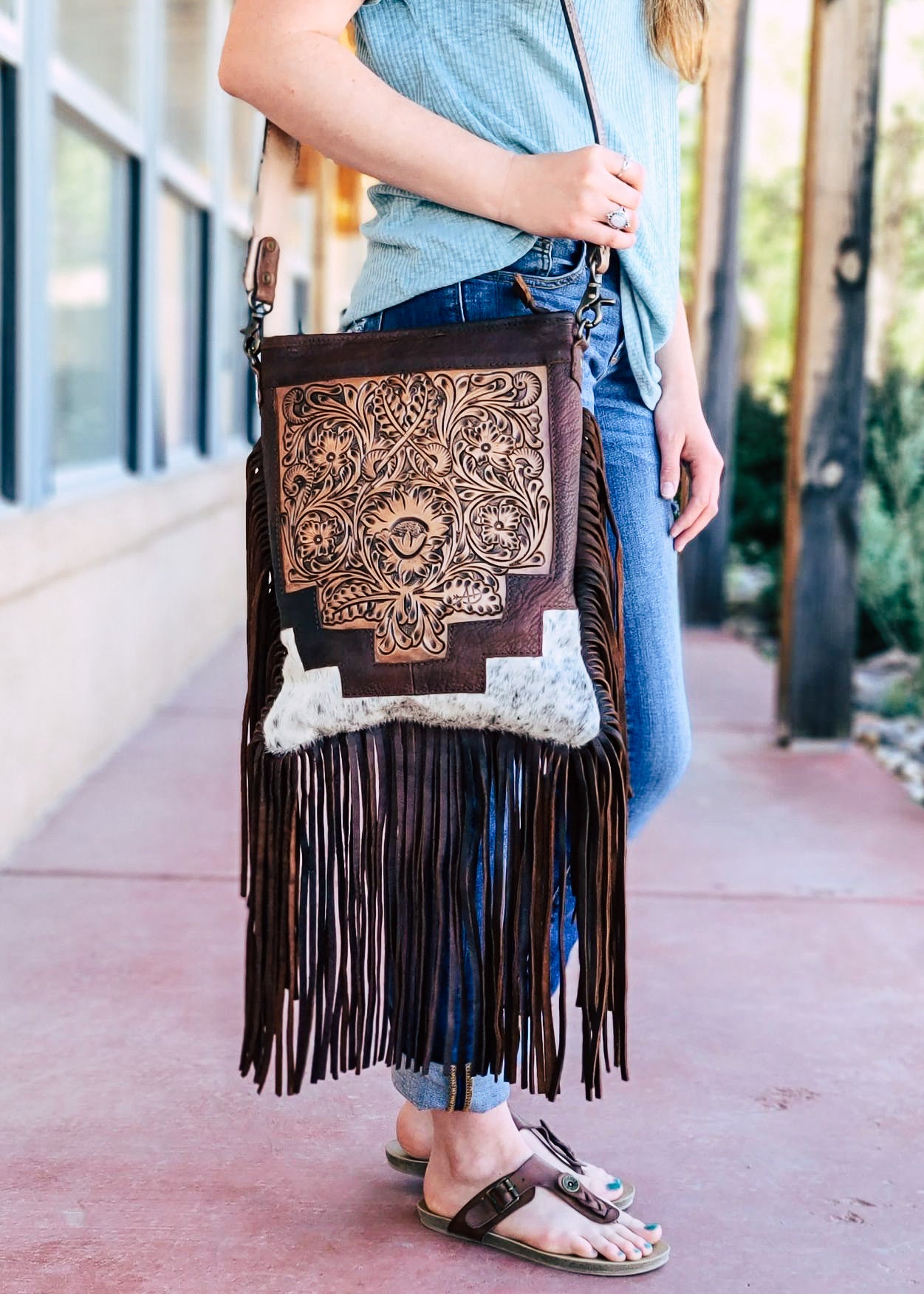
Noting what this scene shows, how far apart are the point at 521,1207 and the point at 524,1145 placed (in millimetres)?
70

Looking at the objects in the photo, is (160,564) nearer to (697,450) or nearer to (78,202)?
(78,202)

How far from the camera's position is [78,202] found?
4574 millimetres

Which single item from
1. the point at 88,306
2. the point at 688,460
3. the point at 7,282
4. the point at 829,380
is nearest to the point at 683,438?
the point at 688,460

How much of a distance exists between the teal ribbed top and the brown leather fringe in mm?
204

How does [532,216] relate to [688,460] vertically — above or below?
above

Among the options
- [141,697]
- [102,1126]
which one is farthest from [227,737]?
[102,1126]

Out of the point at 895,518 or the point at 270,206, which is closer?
the point at 270,206

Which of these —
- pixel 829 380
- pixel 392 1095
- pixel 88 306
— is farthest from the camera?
pixel 88 306

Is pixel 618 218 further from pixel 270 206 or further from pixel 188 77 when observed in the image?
pixel 188 77

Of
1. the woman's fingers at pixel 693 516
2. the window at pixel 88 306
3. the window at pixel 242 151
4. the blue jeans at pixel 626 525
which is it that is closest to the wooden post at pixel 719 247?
the window at pixel 242 151

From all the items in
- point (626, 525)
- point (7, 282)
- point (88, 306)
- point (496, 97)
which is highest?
point (88, 306)

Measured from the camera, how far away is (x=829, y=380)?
13.9 feet

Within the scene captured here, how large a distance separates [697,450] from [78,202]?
3.53m

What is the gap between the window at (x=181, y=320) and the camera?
5422 mm
